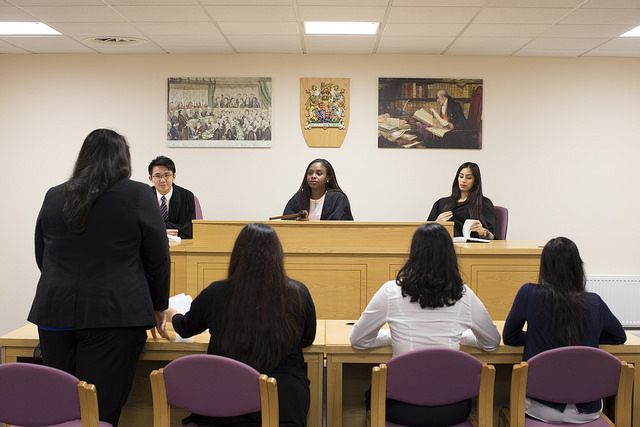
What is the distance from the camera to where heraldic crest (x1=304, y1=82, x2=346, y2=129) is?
21.0 ft

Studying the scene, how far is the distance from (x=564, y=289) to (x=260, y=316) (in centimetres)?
132

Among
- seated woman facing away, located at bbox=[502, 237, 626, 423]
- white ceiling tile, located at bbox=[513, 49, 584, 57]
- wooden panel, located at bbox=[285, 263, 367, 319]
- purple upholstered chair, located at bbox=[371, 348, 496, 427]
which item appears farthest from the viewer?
white ceiling tile, located at bbox=[513, 49, 584, 57]

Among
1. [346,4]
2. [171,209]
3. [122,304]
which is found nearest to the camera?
[122,304]

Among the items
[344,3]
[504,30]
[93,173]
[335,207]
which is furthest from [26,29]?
[504,30]

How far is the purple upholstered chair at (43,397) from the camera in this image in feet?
6.31

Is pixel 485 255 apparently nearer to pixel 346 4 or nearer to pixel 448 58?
pixel 346 4

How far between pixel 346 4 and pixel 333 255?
2.12m

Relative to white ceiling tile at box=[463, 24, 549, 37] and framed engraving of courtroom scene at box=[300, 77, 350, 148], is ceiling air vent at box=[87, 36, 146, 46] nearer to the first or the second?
framed engraving of courtroom scene at box=[300, 77, 350, 148]

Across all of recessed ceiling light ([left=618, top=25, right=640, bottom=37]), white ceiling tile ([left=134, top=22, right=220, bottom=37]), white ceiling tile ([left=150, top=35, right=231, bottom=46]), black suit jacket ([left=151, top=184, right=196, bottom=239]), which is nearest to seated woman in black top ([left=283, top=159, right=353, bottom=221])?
black suit jacket ([left=151, top=184, right=196, bottom=239])

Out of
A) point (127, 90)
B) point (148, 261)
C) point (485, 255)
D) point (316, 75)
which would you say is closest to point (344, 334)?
point (148, 261)

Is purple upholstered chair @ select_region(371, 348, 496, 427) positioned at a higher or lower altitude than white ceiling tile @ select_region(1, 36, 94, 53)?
lower

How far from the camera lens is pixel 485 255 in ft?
13.7

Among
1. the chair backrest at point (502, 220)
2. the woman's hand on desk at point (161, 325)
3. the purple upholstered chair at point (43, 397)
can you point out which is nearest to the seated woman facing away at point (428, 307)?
the woman's hand on desk at point (161, 325)

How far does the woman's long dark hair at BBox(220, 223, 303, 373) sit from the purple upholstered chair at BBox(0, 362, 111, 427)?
54cm
